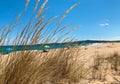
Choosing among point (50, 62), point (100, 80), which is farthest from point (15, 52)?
point (100, 80)

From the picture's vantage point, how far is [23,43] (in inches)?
76.8

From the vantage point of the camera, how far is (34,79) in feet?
6.80

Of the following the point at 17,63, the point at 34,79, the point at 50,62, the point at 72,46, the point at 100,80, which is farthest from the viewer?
the point at 72,46

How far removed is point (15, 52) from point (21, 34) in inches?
8.6

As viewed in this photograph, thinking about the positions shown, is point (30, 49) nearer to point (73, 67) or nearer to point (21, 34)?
point (21, 34)

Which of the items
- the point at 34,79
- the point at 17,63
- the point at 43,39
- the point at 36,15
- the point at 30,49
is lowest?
the point at 34,79

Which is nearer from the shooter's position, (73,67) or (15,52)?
(15,52)

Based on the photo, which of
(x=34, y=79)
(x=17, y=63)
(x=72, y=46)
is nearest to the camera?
(x=17, y=63)

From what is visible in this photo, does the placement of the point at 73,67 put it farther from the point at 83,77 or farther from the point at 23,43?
the point at 23,43

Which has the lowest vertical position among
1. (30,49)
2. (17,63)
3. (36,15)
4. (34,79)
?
(34,79)

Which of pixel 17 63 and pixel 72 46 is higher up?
pixel 72 46

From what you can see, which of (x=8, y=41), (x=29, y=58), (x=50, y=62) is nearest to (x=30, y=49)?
(x=29, y=58)

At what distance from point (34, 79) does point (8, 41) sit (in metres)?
0.46

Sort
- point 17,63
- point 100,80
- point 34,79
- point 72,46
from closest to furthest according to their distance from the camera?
point 17,63
point 34,79
point 100,80
point 72,46
